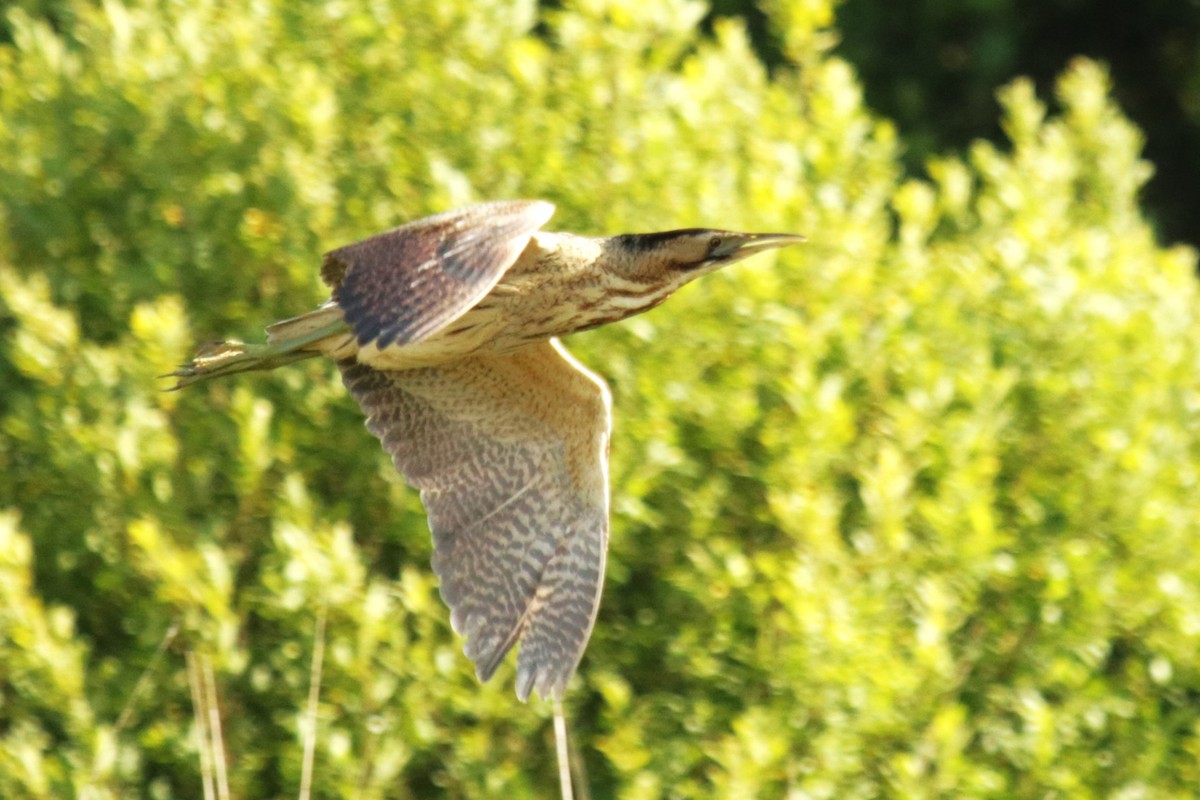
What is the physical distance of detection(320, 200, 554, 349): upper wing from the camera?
3.84 m

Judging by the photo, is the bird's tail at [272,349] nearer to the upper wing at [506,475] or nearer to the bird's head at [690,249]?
the upper wing at [506,475]

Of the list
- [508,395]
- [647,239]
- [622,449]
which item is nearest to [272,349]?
[508,395]

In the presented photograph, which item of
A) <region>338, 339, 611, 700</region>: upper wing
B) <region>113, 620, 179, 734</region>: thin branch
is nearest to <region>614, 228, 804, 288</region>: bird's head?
<region>338, 339, 611, 700</region>: upper wing

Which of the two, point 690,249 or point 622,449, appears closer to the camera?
point 690,249

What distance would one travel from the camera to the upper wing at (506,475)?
191 inches

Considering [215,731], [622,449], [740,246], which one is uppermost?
[740,246]

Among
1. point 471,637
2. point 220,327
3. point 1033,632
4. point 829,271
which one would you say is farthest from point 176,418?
point 1033,632

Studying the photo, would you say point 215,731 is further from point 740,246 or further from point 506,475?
point 740,246

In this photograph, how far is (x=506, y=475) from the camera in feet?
16.8

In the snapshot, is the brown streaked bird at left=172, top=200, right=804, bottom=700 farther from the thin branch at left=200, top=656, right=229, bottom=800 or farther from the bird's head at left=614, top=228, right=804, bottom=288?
the thin branch at left=200, top=656, right=229, bottom=800

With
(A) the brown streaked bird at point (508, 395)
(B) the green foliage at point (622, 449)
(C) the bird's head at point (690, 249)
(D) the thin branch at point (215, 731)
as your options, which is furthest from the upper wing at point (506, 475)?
(D) the thin branch at point (215, 731)

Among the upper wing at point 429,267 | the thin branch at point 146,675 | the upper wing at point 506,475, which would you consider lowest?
the thin branch at point 146,675

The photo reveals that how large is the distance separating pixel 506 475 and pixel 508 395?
199 millimetres

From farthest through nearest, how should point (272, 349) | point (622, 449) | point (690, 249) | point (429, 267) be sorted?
point (622, 449)
point (690, 249)
point (272, 349)
point (429, 267)
